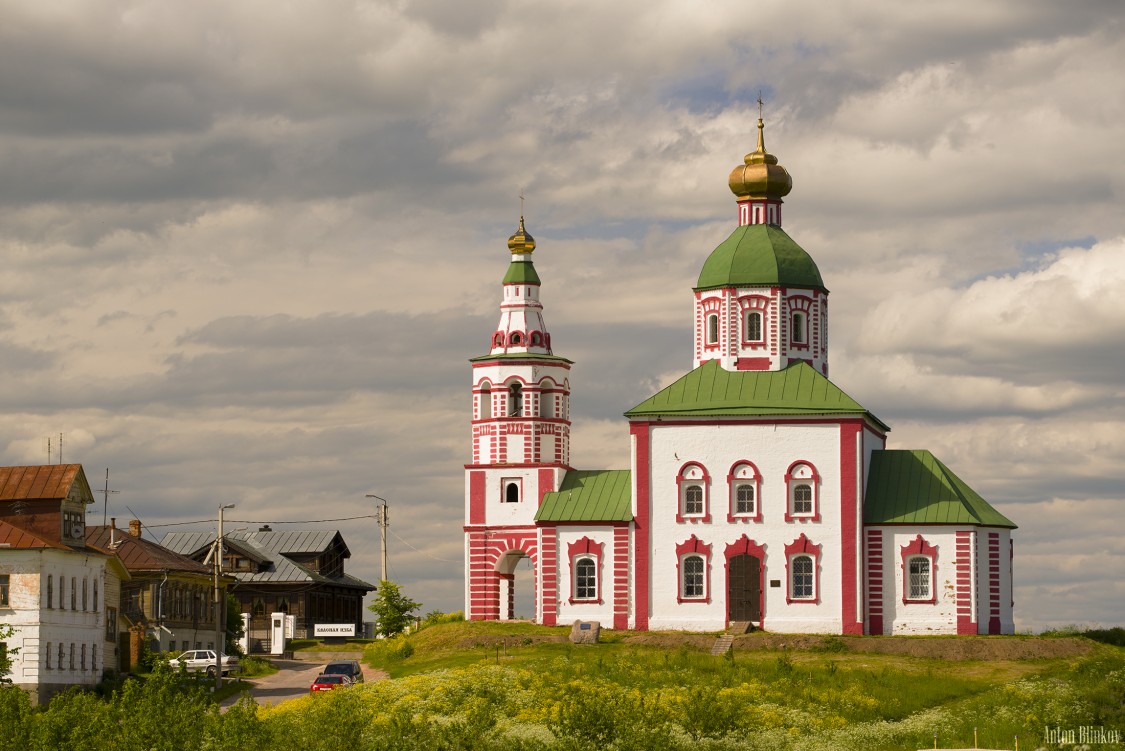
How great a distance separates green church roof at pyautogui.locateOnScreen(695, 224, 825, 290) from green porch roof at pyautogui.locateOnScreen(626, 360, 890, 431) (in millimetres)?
3236

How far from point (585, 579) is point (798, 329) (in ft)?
38.6

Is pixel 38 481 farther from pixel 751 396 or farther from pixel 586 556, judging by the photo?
pixel 751 396

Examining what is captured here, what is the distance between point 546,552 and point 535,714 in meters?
26.3

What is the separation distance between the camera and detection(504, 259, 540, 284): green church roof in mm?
76000

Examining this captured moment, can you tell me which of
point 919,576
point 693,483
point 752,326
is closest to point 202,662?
point 693,483

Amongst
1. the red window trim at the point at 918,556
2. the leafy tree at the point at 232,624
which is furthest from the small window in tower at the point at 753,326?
the leafy tree at the point at 232,624

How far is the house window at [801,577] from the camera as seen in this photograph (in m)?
65.6

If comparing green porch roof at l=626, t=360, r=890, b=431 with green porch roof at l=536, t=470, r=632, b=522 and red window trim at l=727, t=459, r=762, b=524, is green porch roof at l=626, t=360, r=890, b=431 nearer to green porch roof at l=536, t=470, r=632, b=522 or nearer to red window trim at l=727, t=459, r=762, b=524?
red window trim at l=727, t=459, r=762, b=524

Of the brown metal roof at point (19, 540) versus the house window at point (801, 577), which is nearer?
the brown metal roof at point (19, 540)

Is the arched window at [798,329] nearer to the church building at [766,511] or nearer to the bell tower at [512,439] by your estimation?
the church building at [766,511]

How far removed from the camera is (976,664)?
58.7 metres

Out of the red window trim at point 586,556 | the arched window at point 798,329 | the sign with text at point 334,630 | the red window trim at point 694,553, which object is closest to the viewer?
the red window trim at point 694,553

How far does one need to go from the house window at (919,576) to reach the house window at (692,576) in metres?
6.95

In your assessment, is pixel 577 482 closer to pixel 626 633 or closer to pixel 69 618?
pixel 626 633
